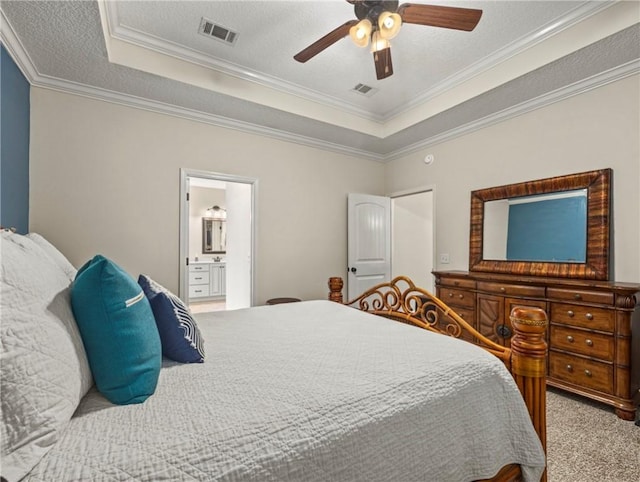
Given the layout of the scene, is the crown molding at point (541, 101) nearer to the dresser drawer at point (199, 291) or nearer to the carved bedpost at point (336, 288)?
the carved bedpost at point (336, 288)

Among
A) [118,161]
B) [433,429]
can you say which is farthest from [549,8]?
[118,161]

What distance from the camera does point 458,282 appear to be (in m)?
3.25

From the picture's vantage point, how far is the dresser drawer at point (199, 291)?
6715mm

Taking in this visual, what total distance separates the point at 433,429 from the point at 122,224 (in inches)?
124

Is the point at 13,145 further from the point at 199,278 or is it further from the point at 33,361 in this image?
the point at 199,278

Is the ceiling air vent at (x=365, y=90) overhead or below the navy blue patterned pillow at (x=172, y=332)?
overhead

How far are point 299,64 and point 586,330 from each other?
10.9 feet

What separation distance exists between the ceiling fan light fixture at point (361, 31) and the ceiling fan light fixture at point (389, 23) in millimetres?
72

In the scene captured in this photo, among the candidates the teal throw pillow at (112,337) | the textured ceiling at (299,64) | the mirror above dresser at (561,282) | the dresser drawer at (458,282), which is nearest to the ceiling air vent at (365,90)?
the textured ceiling at (299,64)

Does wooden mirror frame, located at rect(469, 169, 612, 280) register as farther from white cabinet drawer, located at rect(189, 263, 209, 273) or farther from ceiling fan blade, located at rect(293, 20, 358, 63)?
white cabinet drawer, located at rect(189, 263, 209, 273)

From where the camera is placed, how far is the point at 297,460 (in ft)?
2.52

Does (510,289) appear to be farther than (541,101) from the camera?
No

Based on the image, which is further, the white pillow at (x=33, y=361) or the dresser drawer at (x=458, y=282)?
the dresser drawer at (x=458, y=282)

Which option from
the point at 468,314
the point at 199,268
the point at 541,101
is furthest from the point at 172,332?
the point at 199,268
